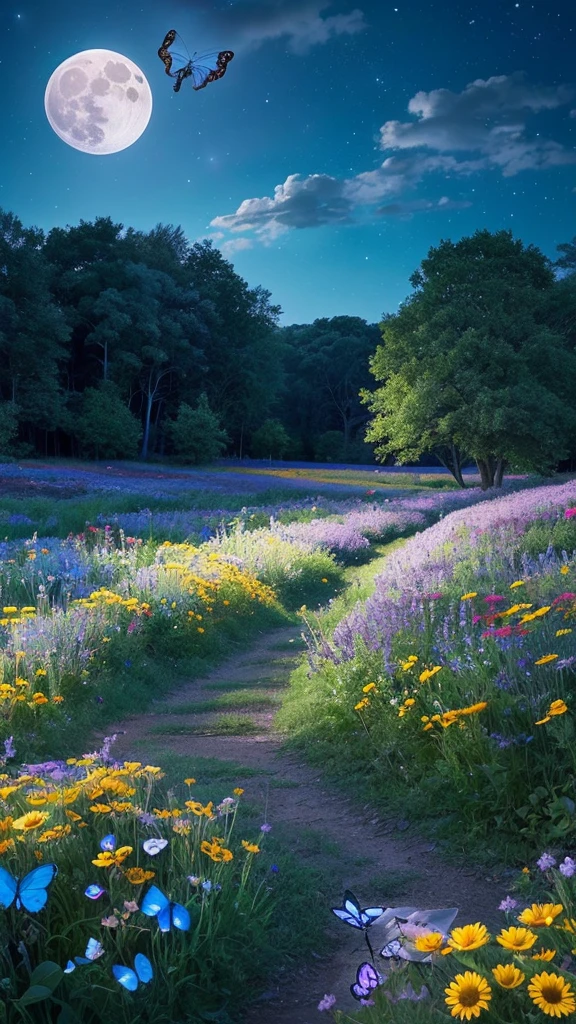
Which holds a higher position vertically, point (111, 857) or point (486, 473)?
point (486, 473)

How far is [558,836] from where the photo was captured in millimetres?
3768

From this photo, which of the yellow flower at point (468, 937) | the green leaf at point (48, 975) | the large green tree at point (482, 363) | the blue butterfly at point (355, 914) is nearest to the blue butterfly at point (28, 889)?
the green leaf at point (48, 975)

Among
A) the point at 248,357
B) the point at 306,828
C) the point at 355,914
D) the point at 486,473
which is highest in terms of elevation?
the point at 248,357

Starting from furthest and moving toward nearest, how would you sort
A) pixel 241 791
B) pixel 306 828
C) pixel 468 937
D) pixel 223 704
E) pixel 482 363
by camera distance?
pixel 482 363 < pixel 223 704 < pixel 306 828 < pixel 241 791 < pixel 468 937

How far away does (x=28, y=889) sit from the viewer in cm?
235

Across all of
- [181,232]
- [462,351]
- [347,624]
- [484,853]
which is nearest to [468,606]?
[347,624]

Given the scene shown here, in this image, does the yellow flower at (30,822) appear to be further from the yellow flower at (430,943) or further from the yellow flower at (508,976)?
the yellow flower at (508,976)

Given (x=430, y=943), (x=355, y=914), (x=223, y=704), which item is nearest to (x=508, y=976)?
(x=430, y=943)

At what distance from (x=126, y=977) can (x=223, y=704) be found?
505 centimetres

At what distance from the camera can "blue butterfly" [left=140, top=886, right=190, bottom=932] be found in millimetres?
2375

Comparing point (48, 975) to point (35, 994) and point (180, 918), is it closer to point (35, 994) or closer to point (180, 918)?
point (35, 994)

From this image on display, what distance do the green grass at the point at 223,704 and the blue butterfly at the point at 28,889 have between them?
480cm

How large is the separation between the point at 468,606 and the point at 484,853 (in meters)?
2.74

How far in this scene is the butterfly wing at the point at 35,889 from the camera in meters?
2.31
